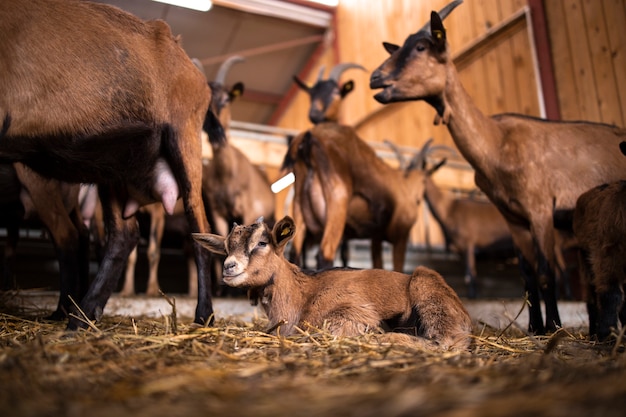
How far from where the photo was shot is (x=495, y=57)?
1002cm

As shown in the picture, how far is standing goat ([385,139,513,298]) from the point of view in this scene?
947cm

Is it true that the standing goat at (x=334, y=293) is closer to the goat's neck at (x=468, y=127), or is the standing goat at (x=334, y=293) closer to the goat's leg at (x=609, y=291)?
the goat's leg at (x=609, y=291)

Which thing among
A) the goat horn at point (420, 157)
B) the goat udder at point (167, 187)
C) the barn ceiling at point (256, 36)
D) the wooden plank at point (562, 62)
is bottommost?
the goat udder at point (167, 187)

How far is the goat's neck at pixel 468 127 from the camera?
429 cm

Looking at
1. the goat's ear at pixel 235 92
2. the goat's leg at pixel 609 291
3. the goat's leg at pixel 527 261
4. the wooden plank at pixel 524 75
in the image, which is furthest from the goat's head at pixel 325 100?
the goat's leg at pixel 609 291

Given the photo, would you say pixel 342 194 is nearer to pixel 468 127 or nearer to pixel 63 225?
pixel 468 127

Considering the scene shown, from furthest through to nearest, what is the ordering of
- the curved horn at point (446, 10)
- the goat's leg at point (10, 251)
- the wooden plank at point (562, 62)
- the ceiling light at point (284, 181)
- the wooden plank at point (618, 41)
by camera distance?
the wooden plank at point (562, 62) → the wooden plank at point (618, 41) → the ceiling light at point (284, 181) → the goat's leg at point (10, 251) → the curved horn at point (446, 10)

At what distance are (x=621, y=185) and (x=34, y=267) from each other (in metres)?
6.61

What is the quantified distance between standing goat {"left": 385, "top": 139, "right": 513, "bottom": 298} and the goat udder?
6290 mm

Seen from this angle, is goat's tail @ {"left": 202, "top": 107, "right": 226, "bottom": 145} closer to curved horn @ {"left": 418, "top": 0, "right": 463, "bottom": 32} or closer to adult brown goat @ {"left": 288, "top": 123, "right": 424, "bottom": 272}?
adult brown goat @ {"left": 288, "top": 123, "right": 424, "bottom": 272}

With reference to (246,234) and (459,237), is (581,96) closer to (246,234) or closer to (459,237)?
(459,237)

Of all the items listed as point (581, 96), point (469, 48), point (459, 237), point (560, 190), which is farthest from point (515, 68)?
point (560, 190)

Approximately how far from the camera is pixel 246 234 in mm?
3061

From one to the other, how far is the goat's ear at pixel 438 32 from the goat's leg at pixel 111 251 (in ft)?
8.93
